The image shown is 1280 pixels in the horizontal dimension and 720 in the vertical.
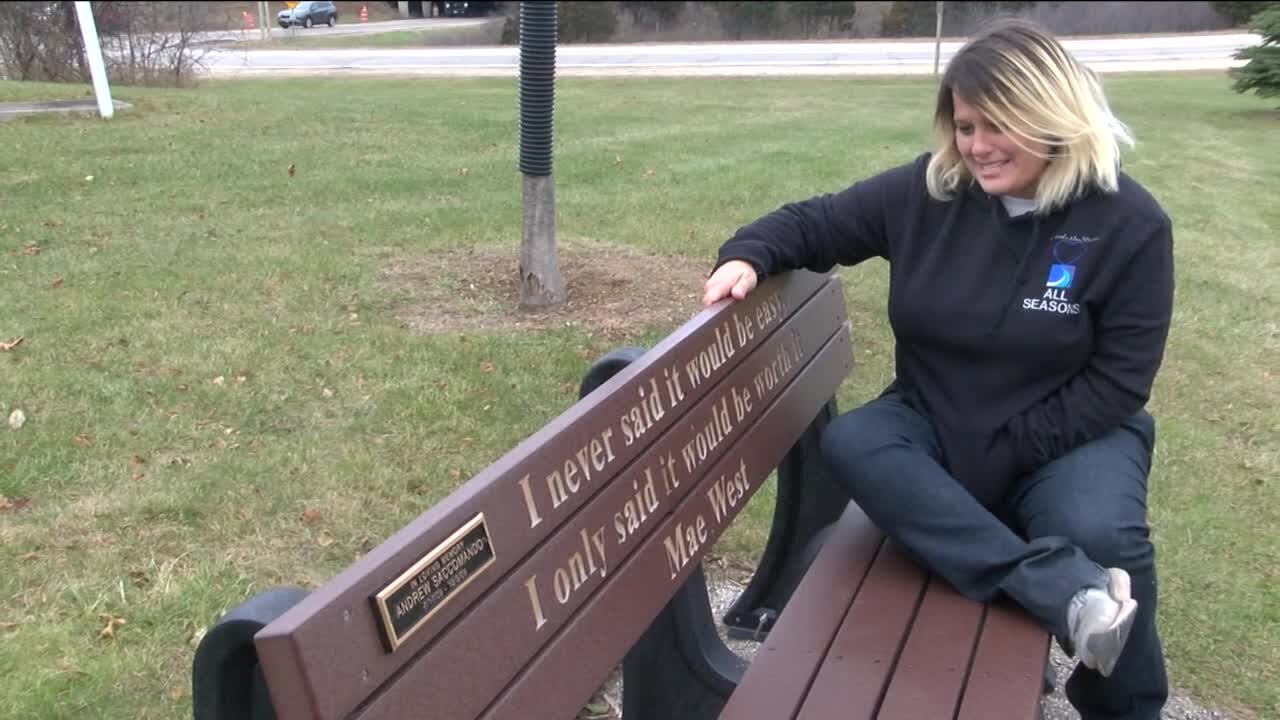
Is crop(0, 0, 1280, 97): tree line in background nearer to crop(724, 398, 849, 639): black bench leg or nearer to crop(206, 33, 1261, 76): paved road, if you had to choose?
crop(206, 33, 1261, 76): paved road

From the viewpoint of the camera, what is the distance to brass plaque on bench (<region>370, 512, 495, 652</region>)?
1335 millimetres

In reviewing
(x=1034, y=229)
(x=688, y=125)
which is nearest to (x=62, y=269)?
(x=1034, y=229)

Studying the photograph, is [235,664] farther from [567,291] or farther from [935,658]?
[567,291]

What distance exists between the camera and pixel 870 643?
217cm

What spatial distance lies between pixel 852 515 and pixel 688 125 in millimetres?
9768

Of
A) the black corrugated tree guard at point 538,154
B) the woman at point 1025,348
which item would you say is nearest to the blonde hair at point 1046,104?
the woman at point 1025,348

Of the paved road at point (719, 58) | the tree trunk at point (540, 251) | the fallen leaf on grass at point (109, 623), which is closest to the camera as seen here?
the fallen leaf on grass at point (109, 623)

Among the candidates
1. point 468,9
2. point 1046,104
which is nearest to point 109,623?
point 1046,104

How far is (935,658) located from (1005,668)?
12 centimetres

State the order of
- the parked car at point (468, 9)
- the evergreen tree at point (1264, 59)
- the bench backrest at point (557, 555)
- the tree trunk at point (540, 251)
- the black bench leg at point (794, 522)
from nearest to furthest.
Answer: the bench backrest at point (557, 555) → the black bench leg at point (794, 522) → the tree trunk at point (540, 251) → the evergreen tree at point (1264, 59) → the parked car at point (468, 9)

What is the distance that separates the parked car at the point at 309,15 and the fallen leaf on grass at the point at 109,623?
4467 centimetres

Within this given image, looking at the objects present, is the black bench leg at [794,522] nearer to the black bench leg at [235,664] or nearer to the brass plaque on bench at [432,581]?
the brass plaque on bench at [432,581]

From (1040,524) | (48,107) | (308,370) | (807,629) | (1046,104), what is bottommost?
(308,370)

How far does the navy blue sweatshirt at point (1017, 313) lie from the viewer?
2.39m
